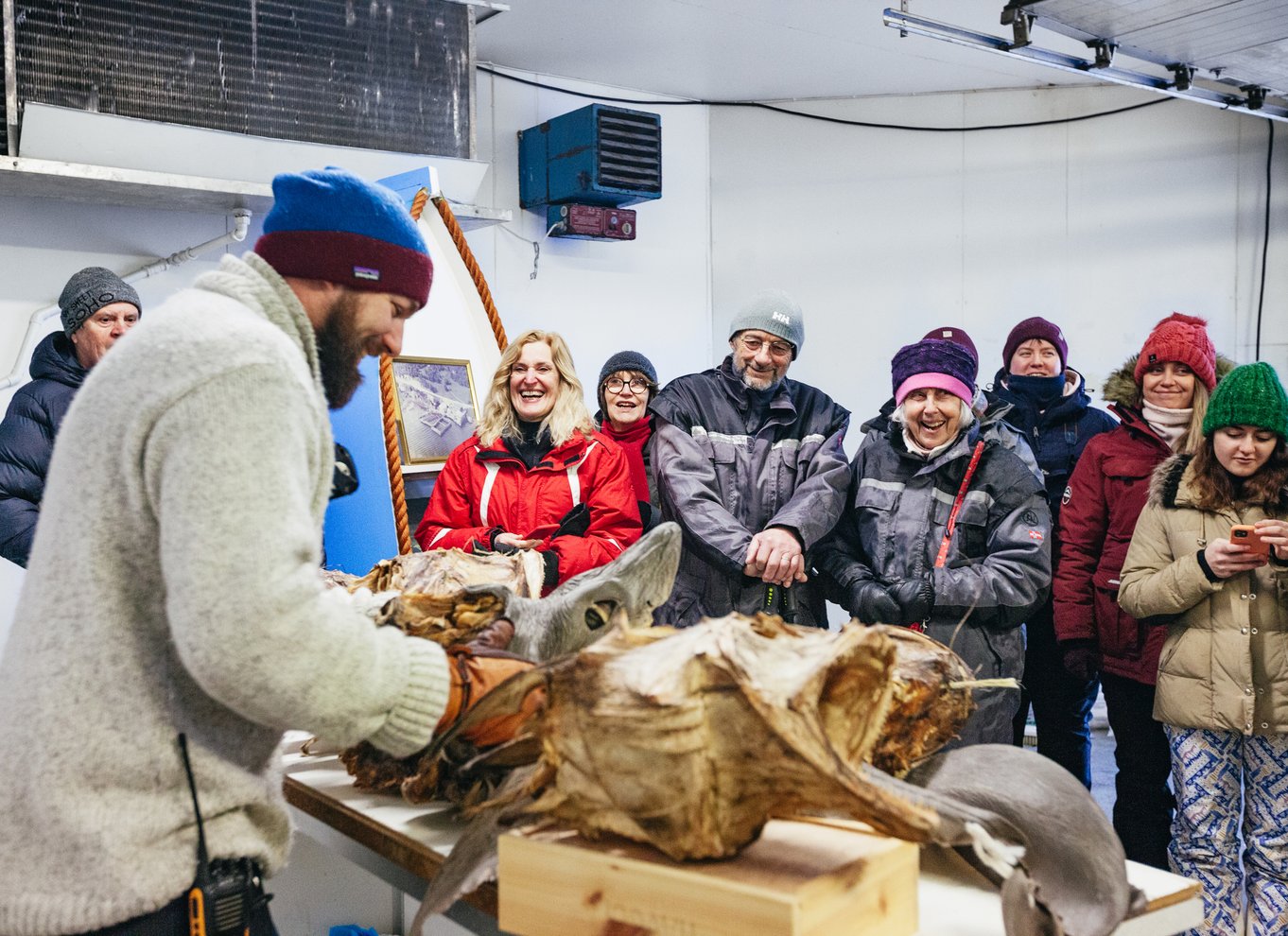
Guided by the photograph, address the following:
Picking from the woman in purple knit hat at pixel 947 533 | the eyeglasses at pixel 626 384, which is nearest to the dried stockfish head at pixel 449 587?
the woman in purple knit hat at pixel 947 533

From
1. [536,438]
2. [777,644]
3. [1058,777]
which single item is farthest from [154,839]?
[536,438]

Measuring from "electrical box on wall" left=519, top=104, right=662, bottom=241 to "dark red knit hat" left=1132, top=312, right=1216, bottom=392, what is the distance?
2975 mm

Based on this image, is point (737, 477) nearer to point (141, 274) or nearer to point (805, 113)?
point (141, 274)

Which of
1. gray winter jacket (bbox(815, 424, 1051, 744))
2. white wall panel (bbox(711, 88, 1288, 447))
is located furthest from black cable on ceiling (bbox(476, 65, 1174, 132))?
gray winter jacket (bbox(815, 424, 1051, 744))

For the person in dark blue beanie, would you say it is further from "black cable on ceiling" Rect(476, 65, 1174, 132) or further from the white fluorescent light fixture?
"black cable on ceiling" Rect(476, 65, 1174, 132)

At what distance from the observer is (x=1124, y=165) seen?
6.12 m

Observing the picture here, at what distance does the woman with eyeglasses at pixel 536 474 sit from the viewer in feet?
10.7

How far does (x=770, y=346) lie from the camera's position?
3523mm

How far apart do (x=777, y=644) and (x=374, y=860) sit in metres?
0.80

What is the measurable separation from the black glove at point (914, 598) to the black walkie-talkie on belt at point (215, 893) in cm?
206

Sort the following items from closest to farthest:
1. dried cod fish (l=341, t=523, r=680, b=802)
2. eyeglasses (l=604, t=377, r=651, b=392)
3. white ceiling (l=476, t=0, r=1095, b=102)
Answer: dried cod fish (l=341, t=523, r=680, b=802)
eyeglasses (l=604, t=377, r=651, b=392)
white ceiling (l=476, t=0, r=1095, b=102)

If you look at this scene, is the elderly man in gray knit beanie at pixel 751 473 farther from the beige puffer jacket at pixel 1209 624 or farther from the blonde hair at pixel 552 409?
the beige puffer jacket at pixel 1209 624

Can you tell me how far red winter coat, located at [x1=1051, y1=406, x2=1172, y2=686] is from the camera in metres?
3.26

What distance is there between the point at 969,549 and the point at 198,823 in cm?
231
